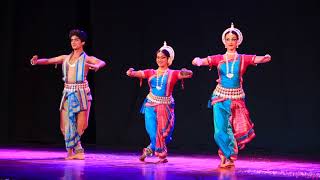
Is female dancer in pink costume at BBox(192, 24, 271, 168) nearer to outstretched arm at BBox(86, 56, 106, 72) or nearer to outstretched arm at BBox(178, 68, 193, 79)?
outstretched arm at BBox(178, 68, 193, 79)

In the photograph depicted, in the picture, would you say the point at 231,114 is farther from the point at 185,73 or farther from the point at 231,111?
the point at 185,73

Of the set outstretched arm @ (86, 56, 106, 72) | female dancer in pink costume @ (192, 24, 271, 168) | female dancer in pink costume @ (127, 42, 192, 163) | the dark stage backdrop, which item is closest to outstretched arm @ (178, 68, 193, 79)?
female dancer in pink costume @ (127, 42, 192, 163)

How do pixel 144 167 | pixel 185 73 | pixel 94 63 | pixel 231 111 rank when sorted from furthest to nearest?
1. pixel 94 63
2. pixel 185 73
3. pixel 231 111
4. pixel 144 167

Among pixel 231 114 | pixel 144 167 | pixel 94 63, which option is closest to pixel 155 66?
pixel 94 63

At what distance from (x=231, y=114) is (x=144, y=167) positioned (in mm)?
973

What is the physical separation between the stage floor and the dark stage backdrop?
957 mm

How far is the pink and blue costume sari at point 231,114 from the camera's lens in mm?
5605

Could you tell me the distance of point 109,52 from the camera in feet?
28.8

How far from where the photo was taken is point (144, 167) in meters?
5.54

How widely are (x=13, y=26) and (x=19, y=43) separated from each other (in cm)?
30

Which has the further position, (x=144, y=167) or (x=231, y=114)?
(x=231, y=114)

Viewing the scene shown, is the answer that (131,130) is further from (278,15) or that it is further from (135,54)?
(278,15)

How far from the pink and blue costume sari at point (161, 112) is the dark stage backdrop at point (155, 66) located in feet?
5.95

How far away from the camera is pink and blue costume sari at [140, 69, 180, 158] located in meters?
6.20
